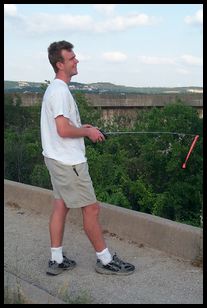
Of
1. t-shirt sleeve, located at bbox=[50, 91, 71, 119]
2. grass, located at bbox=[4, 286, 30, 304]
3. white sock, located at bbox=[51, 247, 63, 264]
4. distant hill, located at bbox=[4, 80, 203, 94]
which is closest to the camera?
A: grass, located at bbox=[4, 286, 30, 304]

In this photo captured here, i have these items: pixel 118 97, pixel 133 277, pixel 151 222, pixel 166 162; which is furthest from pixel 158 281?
pixel 118 97

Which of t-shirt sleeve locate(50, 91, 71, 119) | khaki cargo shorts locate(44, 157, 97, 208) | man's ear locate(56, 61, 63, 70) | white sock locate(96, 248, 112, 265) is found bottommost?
white sock locate(96, 248, 112, 265)

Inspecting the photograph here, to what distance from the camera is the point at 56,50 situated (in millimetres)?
4734

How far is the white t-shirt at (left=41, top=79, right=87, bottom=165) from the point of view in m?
4.56

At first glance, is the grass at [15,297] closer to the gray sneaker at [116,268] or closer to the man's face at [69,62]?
the gray sneaker at [116,268]

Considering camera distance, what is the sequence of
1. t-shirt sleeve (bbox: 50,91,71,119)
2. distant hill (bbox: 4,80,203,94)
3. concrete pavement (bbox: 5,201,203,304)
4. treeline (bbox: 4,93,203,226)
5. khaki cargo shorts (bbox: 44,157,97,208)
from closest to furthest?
concrete pavement (bbox: 5,201,203,304) → t-shirt sleeve (bbox: 50,91,71,119) → khaki cargo shorts (bbox: 44,157,97,208) → treeline (bbox: 4,93,203,226) → distant hill (bbox: 4,80,203,94)

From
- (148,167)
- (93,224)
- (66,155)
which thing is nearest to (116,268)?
(93,224)

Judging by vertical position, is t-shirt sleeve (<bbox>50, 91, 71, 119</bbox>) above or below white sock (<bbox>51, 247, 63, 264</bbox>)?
above

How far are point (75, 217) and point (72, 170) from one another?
193cm

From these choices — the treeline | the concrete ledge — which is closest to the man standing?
the concrete ledge

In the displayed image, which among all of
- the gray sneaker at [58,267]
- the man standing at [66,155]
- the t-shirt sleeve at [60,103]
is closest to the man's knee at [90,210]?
the man standing at [66,155]

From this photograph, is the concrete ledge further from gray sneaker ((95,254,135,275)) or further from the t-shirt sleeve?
the t-shirt sleeve

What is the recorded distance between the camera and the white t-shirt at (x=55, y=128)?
4.56 meters

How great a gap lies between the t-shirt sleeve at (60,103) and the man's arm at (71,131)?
0.04m
